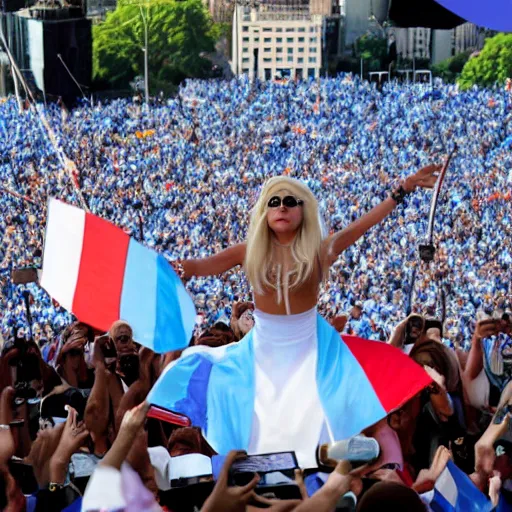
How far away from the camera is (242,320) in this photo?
565 centimetres

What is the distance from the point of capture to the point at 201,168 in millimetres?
8086

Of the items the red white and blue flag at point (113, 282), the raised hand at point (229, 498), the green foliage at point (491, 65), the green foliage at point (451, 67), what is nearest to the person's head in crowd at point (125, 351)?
the red white and blue flag at point (113, 282)

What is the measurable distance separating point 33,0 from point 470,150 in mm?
3198

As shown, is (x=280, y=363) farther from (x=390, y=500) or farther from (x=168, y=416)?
(x=390, y=500)

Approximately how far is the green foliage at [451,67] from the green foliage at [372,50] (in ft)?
1.22

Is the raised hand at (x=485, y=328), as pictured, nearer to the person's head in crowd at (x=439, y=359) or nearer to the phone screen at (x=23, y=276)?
the person's head in crowd at (x=439, y=359)

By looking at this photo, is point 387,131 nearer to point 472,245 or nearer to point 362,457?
point 472,245

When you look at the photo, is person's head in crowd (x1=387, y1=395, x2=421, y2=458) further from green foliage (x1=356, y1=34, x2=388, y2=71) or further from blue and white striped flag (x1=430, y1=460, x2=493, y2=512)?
green foliage (x1=356, y1=34, x2=388, y2=71)

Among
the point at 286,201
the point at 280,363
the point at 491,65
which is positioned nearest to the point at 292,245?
the point at 286,201

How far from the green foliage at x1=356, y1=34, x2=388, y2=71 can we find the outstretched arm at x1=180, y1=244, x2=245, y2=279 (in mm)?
3471

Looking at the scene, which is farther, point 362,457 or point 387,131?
point 387,131

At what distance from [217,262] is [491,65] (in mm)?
3973

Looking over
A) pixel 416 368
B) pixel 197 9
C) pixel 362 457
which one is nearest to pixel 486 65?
pixel 197 9

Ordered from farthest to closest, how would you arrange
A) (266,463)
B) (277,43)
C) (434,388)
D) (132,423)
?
(277,43)
(434,388)
(266,463)
(132,423)
